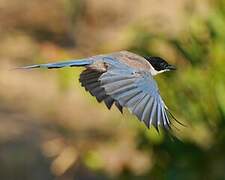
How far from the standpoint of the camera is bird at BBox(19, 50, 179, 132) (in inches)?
73.6

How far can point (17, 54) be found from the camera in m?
5.91

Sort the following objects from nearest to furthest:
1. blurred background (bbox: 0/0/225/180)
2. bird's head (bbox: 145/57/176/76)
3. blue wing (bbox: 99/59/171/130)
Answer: blue wing (bbox: 99/59/171/130) < bird's head (bbox: 145/57/176/76) < blurred background (bbox: 0/0/225/180)

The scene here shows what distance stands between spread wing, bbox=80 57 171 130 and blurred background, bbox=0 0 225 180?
2.02 ft

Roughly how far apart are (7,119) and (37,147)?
42cm

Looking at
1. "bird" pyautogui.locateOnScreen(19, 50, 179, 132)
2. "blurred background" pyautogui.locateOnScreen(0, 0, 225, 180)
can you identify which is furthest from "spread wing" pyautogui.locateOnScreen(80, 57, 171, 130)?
"blurred background" pyautogui.locateOnScreen(0, 0, 225, 180)

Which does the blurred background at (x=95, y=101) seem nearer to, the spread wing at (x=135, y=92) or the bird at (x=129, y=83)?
the bird at (x=129, y=83)

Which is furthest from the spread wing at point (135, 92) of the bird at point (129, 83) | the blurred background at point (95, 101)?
the blurred background at point (95, 101)

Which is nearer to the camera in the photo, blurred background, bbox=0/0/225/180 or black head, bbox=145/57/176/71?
black head, bbox=145/57/176/71

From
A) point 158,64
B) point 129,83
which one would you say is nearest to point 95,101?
point 158,64

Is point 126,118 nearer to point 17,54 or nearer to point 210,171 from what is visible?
point 210,171

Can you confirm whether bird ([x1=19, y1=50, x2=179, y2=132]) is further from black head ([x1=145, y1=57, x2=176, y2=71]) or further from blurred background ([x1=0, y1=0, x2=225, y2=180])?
blurred background ([x1=0, y1=0, x2=225, y2=180])

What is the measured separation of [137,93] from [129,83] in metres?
0.04

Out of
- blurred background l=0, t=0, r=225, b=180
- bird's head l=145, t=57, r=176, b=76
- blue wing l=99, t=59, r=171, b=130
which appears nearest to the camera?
blue wing l=99, t=59, r=171, b=130

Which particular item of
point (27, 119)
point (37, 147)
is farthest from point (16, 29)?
point (37, 147)
